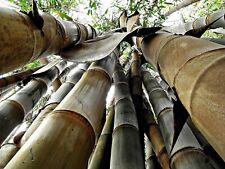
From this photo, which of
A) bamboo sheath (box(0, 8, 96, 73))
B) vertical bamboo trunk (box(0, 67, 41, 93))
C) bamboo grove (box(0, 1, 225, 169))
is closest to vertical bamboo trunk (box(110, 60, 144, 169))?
bamboo grove (box(0, 1, 225, 169))

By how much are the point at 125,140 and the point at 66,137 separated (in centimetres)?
51

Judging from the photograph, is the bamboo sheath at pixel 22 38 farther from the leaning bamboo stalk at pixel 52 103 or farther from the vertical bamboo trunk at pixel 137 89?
the vertical bamboo trunk at pixel 137 89

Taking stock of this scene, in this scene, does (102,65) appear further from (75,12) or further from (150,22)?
(75,12)

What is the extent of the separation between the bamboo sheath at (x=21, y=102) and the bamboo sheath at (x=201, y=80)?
2.53 ft

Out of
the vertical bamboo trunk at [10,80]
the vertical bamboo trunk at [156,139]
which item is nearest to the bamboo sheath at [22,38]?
the vertical bamboo trunk at [10,80]

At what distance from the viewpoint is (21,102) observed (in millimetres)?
1349

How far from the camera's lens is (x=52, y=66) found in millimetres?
1780

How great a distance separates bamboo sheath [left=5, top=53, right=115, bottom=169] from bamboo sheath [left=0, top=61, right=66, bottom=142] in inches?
19.8

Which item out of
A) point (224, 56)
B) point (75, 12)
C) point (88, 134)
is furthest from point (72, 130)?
point (75, 12)

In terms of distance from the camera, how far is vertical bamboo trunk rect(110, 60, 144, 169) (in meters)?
0.96

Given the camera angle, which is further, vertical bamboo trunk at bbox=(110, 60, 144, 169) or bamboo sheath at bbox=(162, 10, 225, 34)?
bamboo sheath at bbox=(162, 10, 225, 34)

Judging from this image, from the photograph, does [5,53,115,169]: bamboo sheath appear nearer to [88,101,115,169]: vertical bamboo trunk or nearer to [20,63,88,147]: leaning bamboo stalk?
[88,101,115,169]: vertical bamboo trunk

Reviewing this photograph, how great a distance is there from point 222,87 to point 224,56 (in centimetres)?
11

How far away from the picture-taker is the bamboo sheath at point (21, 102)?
1.15 metres
